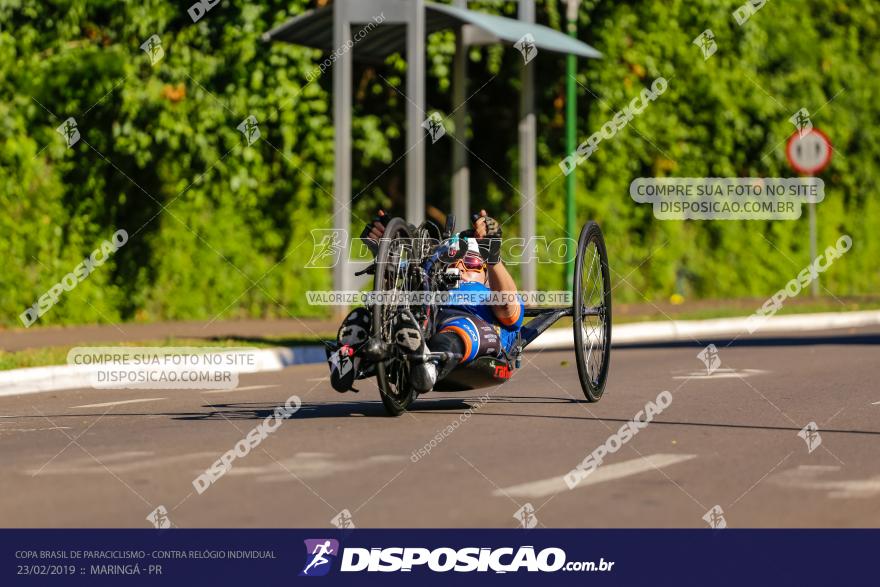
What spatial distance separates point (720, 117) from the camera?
26031mm

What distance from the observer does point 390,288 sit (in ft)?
32.5

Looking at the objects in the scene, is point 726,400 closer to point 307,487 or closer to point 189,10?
point 307,487

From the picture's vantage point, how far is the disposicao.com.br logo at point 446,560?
6.16 meters

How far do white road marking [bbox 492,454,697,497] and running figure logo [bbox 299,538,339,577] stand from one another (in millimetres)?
1244

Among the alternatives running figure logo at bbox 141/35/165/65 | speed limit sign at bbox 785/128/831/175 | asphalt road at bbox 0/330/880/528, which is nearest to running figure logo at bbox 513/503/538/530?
asphalt road at bbox 0/330/880/528

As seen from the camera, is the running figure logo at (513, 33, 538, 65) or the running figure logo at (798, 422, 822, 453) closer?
the running figure logo at (798, 422, 822, 453)

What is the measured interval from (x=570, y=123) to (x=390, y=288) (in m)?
13.6

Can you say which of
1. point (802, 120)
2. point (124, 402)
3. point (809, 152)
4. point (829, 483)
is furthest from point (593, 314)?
point (802, 120)

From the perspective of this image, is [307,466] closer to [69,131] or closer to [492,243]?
[492,243]

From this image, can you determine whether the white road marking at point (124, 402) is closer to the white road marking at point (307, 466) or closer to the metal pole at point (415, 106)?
the white road marking at point (307, 466)

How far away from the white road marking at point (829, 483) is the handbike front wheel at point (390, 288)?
2.63m

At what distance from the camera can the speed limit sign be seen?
25.8 m

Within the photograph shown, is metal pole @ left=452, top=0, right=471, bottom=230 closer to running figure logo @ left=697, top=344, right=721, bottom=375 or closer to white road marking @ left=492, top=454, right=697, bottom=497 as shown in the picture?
running figure logo @ left=697, top=344, right=721, bottom=375

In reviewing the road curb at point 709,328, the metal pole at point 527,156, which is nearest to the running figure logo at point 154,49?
the metal pole at point 527,156
